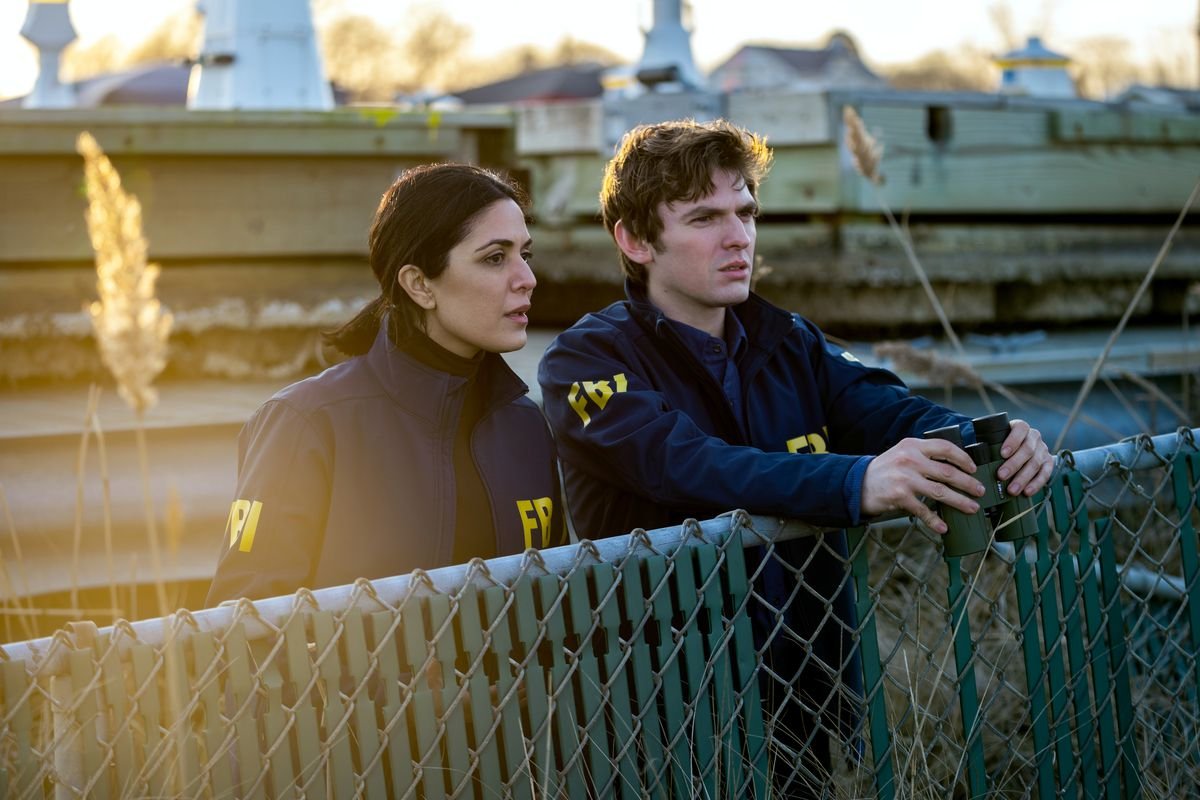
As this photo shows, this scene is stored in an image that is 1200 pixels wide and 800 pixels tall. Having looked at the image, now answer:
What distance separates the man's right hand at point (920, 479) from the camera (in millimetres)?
2168

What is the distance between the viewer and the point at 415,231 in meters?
2.62

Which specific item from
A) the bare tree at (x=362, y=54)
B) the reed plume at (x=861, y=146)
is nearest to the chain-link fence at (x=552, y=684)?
the reed plume at (x=861, y=146)

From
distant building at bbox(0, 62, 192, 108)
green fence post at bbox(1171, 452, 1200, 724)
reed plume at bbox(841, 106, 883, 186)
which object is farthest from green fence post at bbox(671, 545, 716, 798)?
distant building at bbox(0, 62, 192, 108)

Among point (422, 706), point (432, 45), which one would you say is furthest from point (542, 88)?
point (422, 706)

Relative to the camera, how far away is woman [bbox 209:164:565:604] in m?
2.38

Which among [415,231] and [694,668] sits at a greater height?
[415,231]

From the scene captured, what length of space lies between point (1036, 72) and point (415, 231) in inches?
241

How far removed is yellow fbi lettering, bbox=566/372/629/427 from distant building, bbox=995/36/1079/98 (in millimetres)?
5799

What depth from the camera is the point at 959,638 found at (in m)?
2.28

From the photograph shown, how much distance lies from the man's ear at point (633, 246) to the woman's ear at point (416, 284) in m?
0.48

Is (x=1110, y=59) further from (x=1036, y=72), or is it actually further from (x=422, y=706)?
(x=422, y=706)

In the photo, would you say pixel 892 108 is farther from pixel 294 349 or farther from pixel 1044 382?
pixel 294 349

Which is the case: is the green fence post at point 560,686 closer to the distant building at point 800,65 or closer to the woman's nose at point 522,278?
the woman's nose at point 522,278

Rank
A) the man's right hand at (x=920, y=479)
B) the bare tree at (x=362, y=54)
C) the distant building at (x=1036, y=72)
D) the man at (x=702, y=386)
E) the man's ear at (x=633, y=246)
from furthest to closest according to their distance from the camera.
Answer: the bare tree at (x=362, y=54) → the distant building at (x=1036, y=72) → the man's ear at (x=633, y=246) → the man at (x=702, y=386) → the man's right hand at (x=920, y=479)
